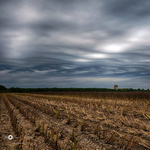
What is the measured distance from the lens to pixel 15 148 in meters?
3.88

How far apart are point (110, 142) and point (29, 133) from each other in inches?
122

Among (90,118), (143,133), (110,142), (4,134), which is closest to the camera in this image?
(110,142)

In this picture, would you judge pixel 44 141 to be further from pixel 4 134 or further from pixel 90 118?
pixel 90 118

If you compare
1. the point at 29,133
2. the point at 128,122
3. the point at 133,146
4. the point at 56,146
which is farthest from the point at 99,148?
the point at 29,133

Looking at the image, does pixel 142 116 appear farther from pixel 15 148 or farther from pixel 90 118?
pixel 15 148

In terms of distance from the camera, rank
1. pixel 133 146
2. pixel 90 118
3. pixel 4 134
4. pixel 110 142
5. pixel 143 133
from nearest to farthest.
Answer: pixel 133 146, pixel 110 142, pixel 143 133, pixel 4 134, pixel 90 118

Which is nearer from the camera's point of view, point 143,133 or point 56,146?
point 56,146

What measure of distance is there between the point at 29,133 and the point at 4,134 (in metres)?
0.96

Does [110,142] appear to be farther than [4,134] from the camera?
No

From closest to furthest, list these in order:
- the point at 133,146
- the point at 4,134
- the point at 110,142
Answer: the point at 133,146 → the point at 110,142 → the point at 4,134

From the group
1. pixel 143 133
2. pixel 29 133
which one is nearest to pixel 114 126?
pixel 143 133

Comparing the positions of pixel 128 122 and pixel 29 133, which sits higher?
pixel 128 122

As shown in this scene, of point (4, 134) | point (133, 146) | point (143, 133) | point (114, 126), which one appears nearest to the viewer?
point (133, 146)

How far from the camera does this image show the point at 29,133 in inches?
201
